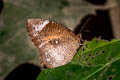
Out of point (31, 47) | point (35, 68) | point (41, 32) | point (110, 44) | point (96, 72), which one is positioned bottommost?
point (35, 68)

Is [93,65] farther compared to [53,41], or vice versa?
[53,41]

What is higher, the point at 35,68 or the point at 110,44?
the point at 110,44

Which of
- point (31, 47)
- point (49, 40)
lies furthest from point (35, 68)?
point (49, 40)

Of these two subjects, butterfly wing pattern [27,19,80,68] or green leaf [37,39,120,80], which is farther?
butterfly wing pattern [27,19,80,68]

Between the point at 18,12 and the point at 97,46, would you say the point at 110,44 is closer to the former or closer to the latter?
the point at 97,46
